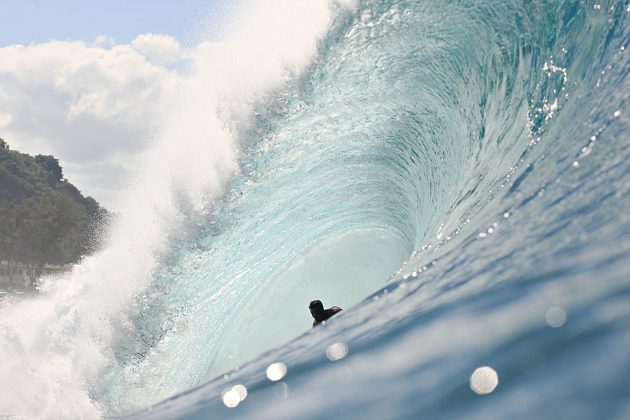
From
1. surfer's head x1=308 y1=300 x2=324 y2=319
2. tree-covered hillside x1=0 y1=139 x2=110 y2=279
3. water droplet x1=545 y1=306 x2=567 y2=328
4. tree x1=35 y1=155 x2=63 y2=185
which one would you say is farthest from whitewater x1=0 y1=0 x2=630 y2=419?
tree x1=35 y1=155 x2=63 y2=185

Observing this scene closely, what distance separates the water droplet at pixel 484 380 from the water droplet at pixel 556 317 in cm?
20

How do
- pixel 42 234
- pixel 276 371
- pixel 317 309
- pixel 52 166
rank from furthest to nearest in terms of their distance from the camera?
pixel 52 166
pixel 42 234
pixel 317 309
pixel 276 371

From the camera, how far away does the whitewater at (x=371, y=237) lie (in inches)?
66.9

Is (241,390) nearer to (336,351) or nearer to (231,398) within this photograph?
(231,398)

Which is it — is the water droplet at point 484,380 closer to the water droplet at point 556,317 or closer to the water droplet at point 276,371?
the water droplet at point 556,317

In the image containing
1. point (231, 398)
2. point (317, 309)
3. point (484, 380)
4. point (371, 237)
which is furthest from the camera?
point (371, 237)

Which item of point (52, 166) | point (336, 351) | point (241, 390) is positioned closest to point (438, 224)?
point (336, 351)

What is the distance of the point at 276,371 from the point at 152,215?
985cm

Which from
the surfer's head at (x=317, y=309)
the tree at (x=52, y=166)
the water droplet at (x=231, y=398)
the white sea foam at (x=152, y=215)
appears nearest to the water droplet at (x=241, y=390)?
the water droplet at (x=231, y=398)

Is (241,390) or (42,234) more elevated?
(42,234)

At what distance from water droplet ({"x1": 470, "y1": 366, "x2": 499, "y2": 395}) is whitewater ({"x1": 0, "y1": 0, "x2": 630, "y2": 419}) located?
0.01m

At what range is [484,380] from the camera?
1.52 m

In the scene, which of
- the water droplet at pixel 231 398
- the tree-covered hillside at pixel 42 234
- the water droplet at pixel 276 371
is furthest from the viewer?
the tree-covered hillside at pixel 42 234

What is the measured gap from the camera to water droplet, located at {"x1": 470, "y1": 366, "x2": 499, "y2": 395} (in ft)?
4.86
